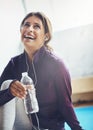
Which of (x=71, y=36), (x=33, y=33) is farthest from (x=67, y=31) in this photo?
(x=33, y=33)

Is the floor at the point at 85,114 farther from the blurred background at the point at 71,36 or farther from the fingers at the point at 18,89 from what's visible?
the fingers at the point at 18,89

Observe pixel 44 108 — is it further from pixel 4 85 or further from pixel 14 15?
pixel 14 15

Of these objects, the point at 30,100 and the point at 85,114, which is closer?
the point at 30,100

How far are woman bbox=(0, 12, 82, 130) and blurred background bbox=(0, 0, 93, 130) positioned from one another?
77 mm

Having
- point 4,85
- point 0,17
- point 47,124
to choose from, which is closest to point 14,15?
point 0,17

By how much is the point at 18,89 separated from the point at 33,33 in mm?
286

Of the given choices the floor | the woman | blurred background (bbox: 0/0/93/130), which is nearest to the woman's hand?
the woman

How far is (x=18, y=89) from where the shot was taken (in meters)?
1.20

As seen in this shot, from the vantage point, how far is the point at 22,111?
49.8 inches

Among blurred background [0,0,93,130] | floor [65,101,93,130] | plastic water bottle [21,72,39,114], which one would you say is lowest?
floor [65,101,93,130]

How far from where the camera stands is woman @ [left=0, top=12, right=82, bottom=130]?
1226 mm

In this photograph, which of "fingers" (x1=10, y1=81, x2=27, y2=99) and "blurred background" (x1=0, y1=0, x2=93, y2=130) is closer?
"fingers" (x1=10, y1=81, x2=27, y2=99)

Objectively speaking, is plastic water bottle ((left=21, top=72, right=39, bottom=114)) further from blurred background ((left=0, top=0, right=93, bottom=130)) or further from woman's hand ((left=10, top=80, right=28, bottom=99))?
blurred background ((left=0, top=0, right=93, bottom=130))

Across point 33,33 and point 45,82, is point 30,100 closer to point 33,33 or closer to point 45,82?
point 45,82
